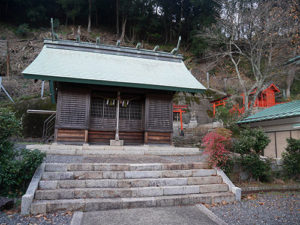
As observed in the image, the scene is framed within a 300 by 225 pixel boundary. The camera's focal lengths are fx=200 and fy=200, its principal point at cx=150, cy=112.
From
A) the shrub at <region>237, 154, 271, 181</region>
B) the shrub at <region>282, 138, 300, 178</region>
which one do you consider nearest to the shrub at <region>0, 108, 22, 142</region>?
the shrub at <region>237, 154, 271, 181</region>

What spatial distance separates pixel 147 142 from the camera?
31.4 ft

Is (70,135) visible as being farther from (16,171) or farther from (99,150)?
(16,171)

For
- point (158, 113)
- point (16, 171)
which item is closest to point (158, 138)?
point (158, 113)

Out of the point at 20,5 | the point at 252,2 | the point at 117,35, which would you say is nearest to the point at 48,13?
the point at 20,5

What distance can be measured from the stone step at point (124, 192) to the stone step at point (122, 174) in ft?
1.76

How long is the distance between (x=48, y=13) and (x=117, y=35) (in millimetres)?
12057

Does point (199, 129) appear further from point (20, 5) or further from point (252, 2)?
point (20, 5)

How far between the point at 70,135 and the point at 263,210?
7.55 meters

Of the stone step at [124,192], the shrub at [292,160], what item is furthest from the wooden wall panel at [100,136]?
the shrub at [292,160]

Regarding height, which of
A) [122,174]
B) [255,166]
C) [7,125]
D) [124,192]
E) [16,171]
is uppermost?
[7,125]

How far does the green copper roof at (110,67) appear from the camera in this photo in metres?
8.55

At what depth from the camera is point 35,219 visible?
3732 millimetres

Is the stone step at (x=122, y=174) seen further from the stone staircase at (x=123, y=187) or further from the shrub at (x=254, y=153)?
the shrub at (x=254, y=153)

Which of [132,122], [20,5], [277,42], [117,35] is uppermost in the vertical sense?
[20,5]
